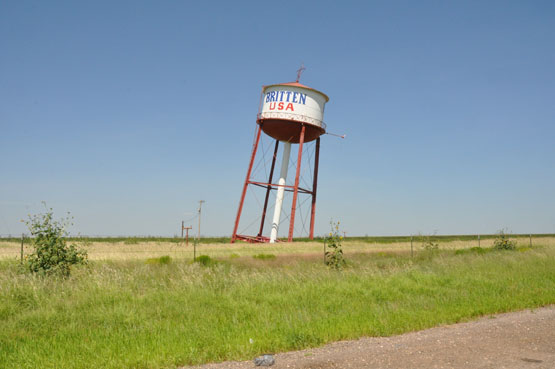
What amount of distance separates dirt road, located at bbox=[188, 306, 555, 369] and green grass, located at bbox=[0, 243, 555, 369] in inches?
21.5

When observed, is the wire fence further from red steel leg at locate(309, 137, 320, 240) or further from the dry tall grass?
red steel leg at locate(309, 137, 320, 240)

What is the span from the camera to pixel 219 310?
10.5 metres

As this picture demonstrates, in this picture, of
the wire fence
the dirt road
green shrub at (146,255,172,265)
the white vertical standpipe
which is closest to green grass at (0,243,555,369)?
the dirt road

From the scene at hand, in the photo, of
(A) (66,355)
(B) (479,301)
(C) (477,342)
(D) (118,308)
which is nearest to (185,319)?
(D) (118,308)

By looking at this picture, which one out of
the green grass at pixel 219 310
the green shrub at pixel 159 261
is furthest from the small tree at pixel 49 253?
the green shrub at pixel 159 261

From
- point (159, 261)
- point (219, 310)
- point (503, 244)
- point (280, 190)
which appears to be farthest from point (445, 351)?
point (280, 190)

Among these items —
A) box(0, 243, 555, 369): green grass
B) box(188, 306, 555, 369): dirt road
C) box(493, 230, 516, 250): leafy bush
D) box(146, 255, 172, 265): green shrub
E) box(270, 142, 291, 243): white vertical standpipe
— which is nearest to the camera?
box(188, 306, 555, 369): dirt road

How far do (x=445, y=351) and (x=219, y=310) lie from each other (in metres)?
5.40

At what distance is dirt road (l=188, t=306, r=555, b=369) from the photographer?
6.30 metres

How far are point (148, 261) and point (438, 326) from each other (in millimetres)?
17381

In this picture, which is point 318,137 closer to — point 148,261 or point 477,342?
point 148,261

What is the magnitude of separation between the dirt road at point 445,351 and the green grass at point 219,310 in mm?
546

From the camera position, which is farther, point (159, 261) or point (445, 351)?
point (159, 261)

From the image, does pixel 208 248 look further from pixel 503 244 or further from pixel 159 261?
pixel 503 244
